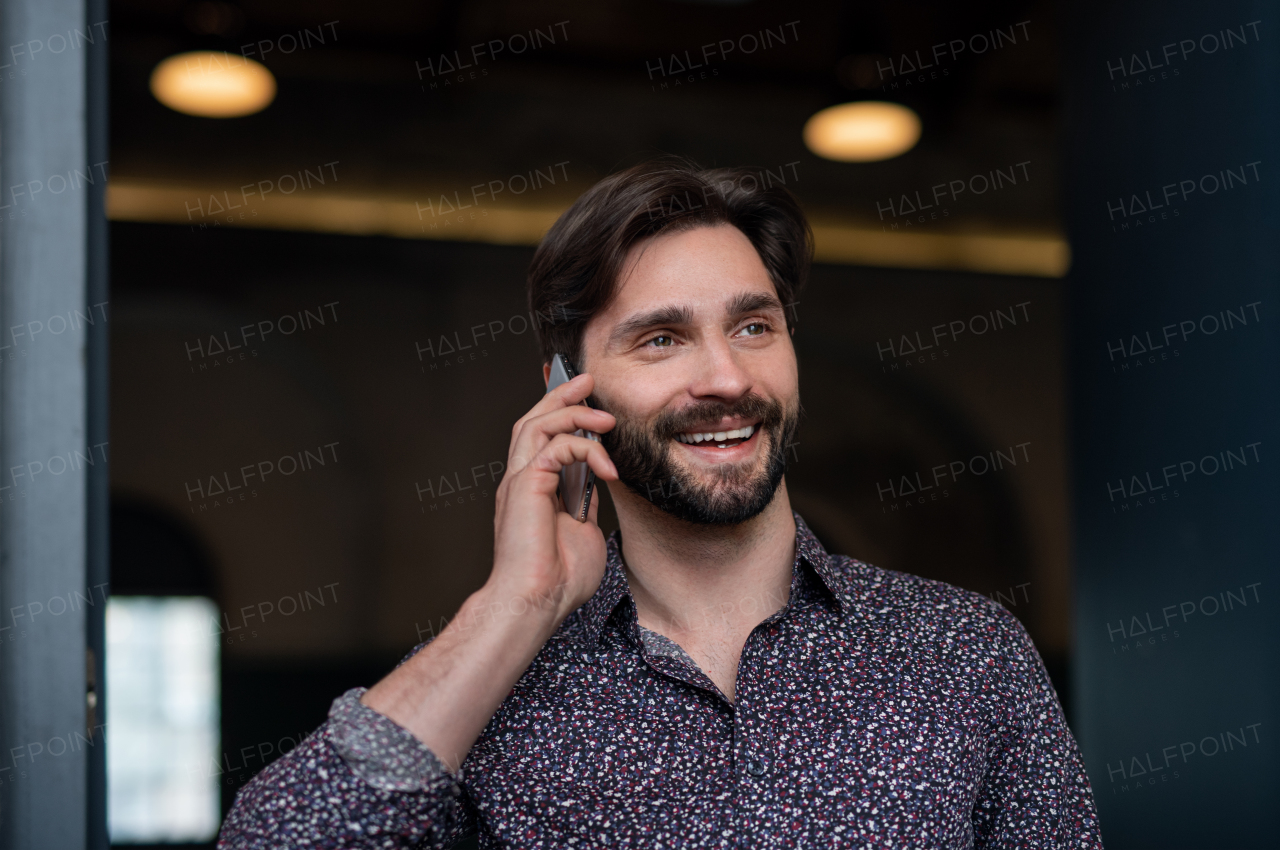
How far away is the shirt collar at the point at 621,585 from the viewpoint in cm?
176

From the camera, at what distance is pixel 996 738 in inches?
66.6

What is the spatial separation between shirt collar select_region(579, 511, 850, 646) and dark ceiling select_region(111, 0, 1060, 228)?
3.60 meters

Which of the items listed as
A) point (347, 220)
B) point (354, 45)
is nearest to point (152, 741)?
point (347, 220)

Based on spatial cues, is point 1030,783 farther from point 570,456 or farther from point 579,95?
point 579,95

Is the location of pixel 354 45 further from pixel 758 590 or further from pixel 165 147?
pixel 758 590

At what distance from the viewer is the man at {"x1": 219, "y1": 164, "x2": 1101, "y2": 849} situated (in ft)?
4.96

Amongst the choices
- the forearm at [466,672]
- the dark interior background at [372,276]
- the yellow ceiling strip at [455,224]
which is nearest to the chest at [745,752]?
the forearm at [466,672]

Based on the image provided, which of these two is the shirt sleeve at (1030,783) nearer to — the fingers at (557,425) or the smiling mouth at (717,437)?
the smiling mouth at (717,437)

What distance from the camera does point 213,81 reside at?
188 inches

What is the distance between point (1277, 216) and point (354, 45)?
16.3ft

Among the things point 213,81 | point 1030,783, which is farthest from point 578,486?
point 213,81

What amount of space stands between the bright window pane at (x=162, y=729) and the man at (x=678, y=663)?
16.0 feet

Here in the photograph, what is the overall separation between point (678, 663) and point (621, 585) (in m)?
0.18

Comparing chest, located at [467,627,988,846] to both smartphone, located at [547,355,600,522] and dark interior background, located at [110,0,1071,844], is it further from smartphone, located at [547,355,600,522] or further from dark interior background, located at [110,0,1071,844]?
dark interior background, located at [110,0,1071,844]
